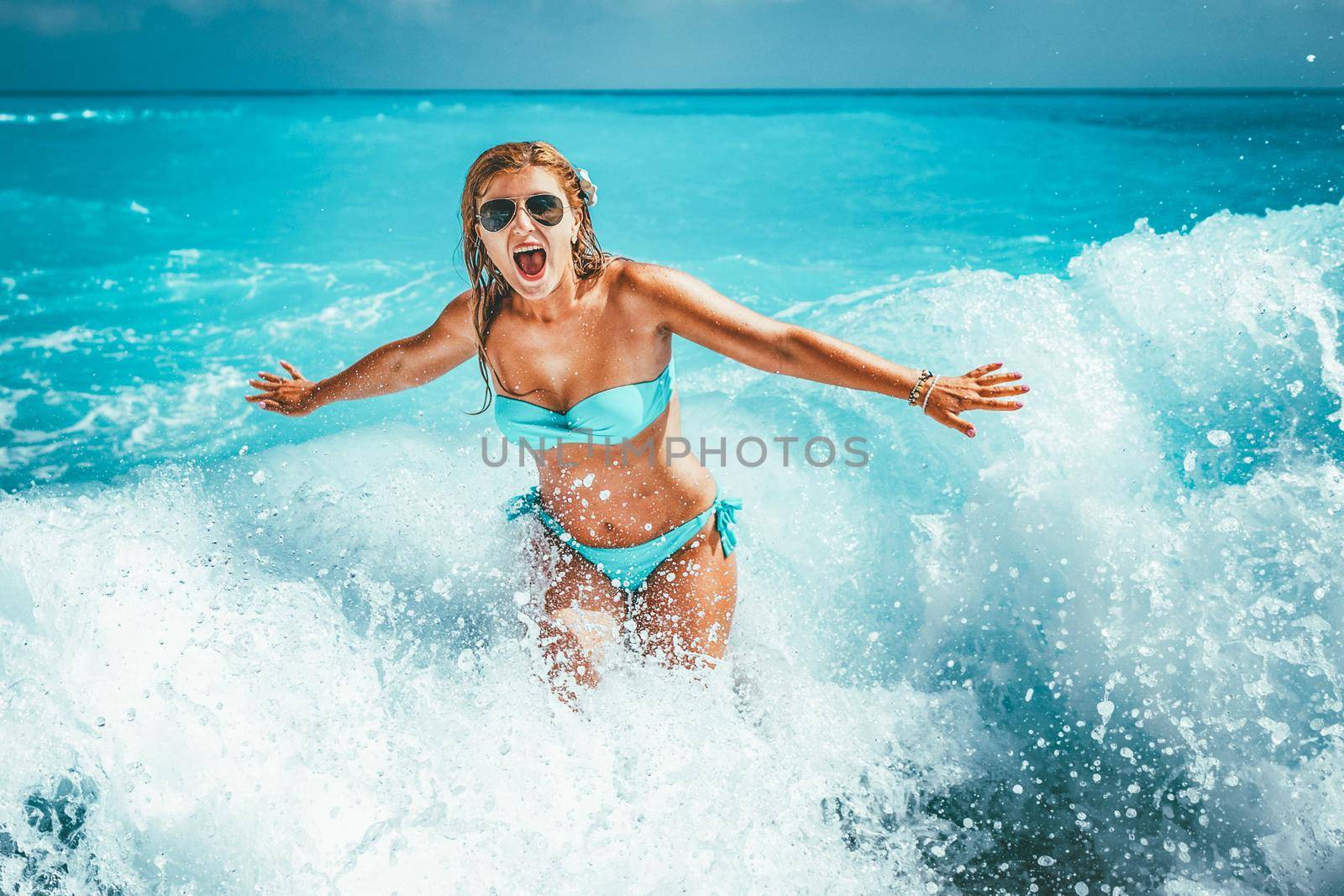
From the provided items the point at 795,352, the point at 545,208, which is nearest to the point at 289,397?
the point at 545,208

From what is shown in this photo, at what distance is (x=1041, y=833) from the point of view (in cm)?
258

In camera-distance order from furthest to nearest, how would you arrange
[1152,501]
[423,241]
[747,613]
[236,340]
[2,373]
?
[423,241]
[236,340]
[2,373]
[1152,501]
[747,613]

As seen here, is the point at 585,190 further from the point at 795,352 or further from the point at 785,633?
the point at 785,633

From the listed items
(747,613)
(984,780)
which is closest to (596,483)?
(747,613)

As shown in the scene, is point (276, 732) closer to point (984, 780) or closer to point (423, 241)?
point (984, 780)

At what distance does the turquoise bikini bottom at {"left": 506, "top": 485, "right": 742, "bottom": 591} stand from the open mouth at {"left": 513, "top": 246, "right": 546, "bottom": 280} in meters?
0.82

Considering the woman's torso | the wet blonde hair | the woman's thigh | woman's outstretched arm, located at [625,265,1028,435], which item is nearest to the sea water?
the woman's thigh

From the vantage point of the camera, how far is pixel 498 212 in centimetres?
225

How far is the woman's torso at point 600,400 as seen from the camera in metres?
2.40

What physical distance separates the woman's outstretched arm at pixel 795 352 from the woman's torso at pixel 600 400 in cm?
8

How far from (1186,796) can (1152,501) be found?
4.62 feet

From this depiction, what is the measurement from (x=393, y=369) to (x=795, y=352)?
52.1 inches

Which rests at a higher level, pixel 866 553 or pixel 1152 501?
pixel 1152 501

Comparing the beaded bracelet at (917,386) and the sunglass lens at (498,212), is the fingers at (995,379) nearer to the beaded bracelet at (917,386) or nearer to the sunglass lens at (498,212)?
the beaded bracelet at (917,386)
